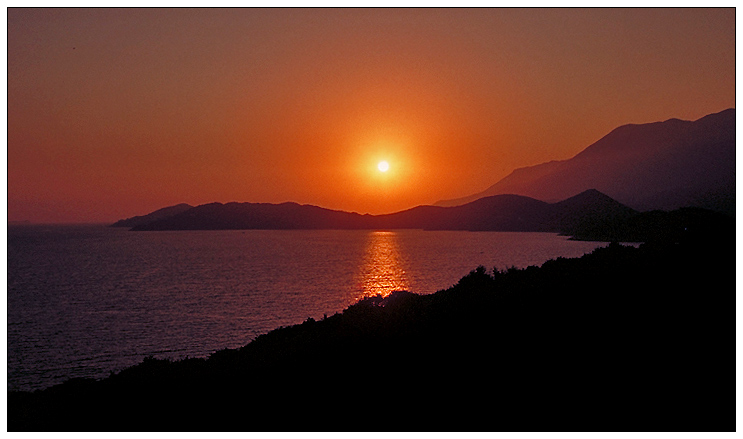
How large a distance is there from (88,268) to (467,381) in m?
127

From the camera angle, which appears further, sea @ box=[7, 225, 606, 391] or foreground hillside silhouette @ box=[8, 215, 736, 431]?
sea @ box=[7, 225, 606, 391]

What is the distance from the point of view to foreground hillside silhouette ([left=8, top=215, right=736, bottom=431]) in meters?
15.3

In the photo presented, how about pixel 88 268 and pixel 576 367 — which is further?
pixel 88 268

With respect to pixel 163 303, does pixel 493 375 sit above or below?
above

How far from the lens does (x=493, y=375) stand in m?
17.4

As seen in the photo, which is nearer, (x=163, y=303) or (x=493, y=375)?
(x=493, y=375)

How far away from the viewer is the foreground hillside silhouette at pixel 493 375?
50.2ft

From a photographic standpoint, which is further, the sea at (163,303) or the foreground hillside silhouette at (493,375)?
the sea at (163,303)

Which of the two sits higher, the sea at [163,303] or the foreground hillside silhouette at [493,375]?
the foreground hillside silhouette at [493,375]

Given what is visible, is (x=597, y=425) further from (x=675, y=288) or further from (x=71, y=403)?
(x=71, y=403)

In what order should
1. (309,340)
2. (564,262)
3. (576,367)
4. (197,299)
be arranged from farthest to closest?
(197,299) → (564,262) → (309,340) → (576,367)

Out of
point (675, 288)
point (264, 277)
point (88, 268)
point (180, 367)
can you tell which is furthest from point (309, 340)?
point (88, 268)

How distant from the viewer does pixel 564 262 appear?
133 feet

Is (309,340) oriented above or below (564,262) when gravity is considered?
below
